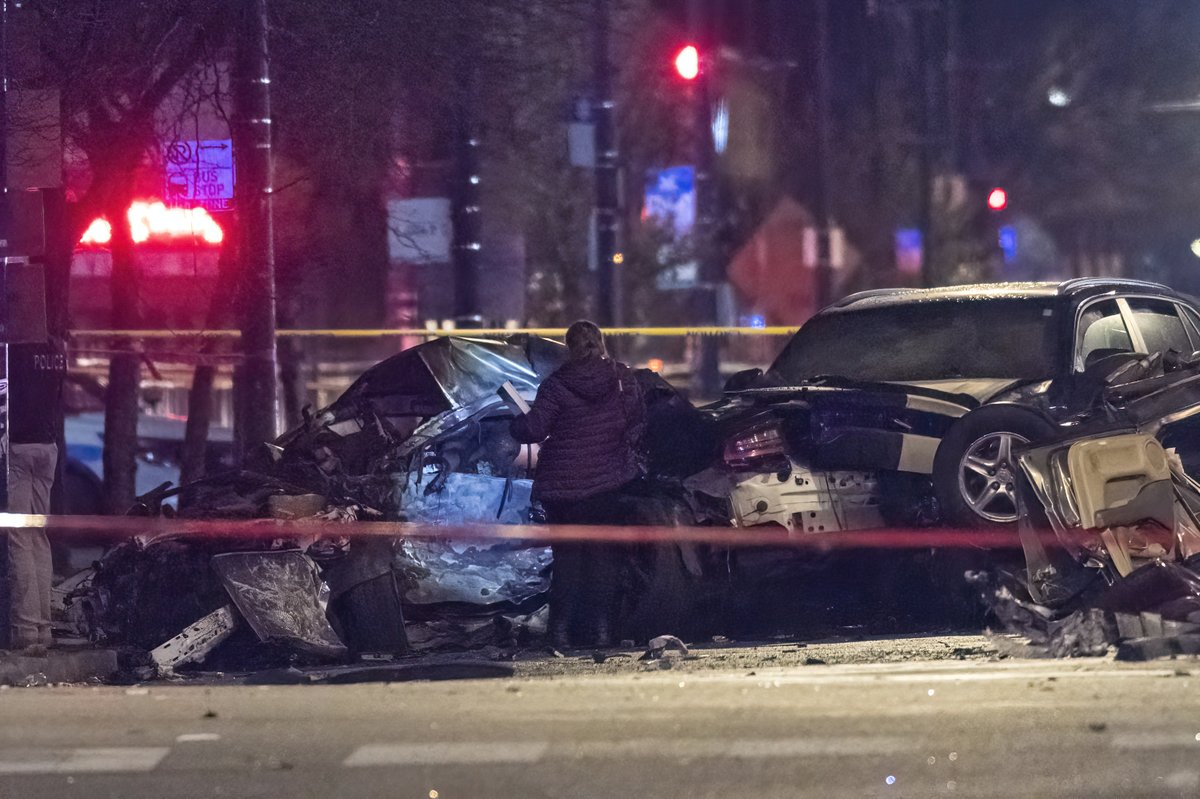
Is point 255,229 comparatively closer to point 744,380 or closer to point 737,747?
point 744,380

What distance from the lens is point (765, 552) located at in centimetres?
907

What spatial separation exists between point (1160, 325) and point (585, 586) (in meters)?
4.60

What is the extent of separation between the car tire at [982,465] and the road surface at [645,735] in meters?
1.41

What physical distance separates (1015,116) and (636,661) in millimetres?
30497

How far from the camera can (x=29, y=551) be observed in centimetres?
850

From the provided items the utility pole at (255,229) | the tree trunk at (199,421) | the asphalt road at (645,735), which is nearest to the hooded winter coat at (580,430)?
the asphalt road at (645,735)

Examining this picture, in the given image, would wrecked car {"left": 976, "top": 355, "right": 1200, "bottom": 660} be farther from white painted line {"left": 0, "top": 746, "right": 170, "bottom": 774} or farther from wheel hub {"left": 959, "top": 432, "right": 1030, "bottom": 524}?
white painted line {"left": 0, "top": 746, "right": 170, "bottom": 774}

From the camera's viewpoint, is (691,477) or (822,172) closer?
(691,477)

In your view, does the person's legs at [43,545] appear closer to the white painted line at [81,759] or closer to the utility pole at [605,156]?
the white painted line at [81,759]

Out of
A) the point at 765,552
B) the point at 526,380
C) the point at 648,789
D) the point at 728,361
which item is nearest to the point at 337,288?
the point at 728,361

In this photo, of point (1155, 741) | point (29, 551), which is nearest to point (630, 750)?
point (1155, 741)

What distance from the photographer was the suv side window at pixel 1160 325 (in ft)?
33.8

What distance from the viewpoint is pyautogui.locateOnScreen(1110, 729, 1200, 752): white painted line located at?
18.5ft

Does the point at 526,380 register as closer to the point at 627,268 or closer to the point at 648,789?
the point at 648,789
